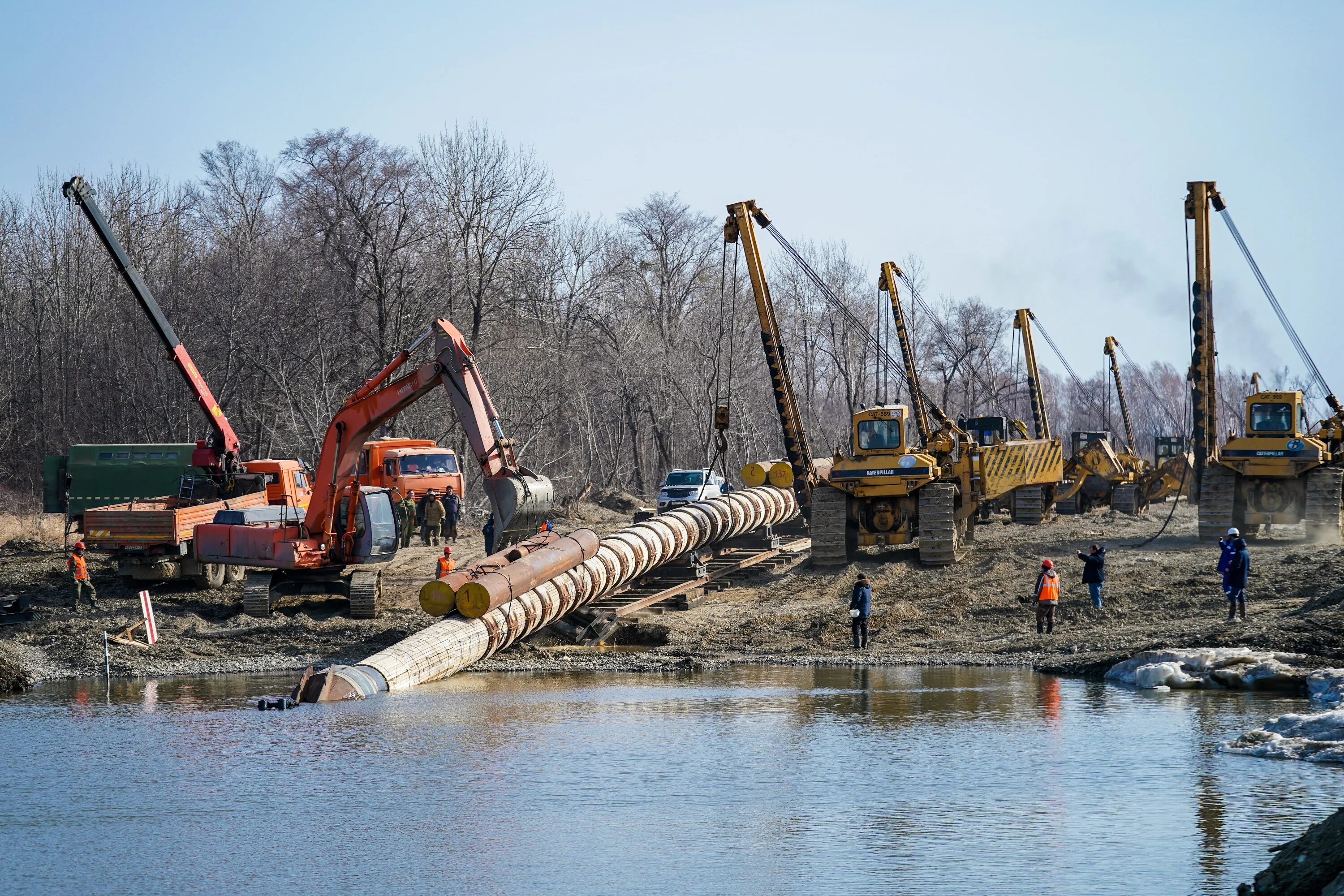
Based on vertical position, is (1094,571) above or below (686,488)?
below

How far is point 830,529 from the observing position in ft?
97.6

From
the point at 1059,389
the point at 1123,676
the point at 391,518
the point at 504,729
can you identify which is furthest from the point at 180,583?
the point at 1059,389

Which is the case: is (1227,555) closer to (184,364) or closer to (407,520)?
(407,520)

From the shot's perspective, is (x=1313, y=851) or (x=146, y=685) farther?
(x=146, y=685)

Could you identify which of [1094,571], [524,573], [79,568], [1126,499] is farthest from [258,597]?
[1126,499]

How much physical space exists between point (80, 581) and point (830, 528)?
50.7ft

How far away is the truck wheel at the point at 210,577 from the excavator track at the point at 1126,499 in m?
27.6

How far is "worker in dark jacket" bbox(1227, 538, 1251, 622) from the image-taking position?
21.8 metres

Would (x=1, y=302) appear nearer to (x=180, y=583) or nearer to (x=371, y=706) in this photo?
(x=180, y=583)

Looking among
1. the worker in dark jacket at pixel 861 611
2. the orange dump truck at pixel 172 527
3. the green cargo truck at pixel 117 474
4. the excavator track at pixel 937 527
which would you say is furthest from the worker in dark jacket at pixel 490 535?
the green cargo truck at pixel 117 474

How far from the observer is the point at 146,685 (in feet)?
69.8

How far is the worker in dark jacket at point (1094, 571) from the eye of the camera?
77.9ft

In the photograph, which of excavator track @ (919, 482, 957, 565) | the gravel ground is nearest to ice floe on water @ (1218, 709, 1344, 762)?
the gravel ground

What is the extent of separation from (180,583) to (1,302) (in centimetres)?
3845
